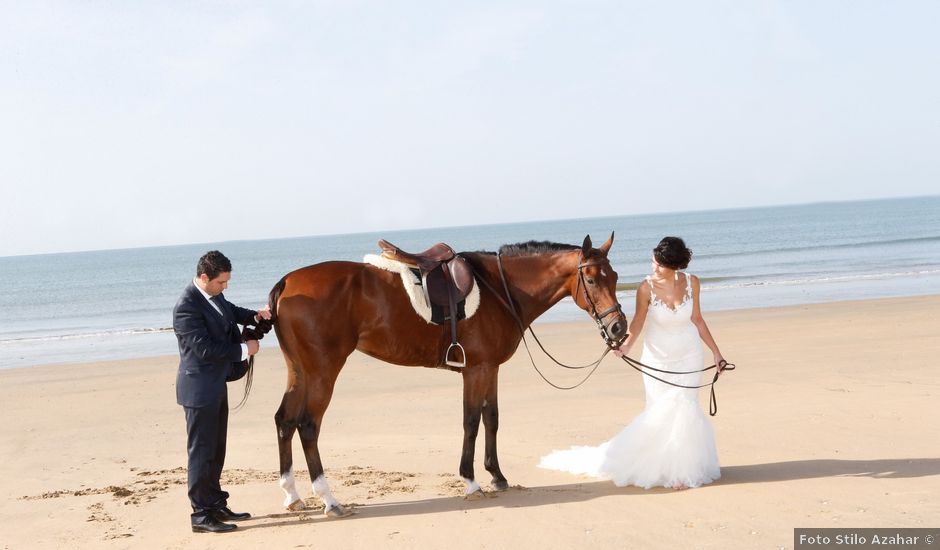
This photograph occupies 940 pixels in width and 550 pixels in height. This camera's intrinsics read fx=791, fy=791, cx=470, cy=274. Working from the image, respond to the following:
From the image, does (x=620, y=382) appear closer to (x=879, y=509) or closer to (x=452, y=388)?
(x=452, y=388)

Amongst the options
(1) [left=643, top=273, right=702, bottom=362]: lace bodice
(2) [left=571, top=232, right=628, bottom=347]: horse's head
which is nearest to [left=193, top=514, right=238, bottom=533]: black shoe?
(2) [left=571, top=232, right=628, bottom=347]: horse's head

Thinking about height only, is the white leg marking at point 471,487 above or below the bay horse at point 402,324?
below

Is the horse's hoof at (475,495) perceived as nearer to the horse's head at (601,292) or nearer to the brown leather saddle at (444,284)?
the brown leather saddle at (444,284)

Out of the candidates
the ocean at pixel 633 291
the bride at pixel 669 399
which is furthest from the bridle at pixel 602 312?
the ocean at pixel 633 291

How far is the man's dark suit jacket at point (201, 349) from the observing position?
16.5 feet

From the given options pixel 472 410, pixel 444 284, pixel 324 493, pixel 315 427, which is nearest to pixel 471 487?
pixel 472 410

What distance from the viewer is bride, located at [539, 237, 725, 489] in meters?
5.57

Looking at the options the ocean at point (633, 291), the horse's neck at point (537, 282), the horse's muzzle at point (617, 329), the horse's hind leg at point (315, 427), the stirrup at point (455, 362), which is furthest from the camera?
the ocean at point (633, 291)

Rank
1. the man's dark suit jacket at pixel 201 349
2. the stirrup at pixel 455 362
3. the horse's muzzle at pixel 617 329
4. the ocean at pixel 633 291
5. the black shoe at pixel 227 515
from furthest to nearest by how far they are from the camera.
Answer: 1. the ocean at pixel 633 291
2. the stirrup at pixel 455 362
3. the horse's muzzle at pixel 617 329
4. the black shoe at pixel 227 515
5. the man's dark suit jacket at pixel 201 349

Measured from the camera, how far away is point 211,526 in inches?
201

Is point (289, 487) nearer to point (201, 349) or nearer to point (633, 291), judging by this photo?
point (201, 349)

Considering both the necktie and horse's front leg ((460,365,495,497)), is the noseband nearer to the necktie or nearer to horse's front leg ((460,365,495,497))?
horse's front leg ((460,365,495,497))

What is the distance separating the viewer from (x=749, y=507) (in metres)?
4.94

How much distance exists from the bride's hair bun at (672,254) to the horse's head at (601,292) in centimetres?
37
